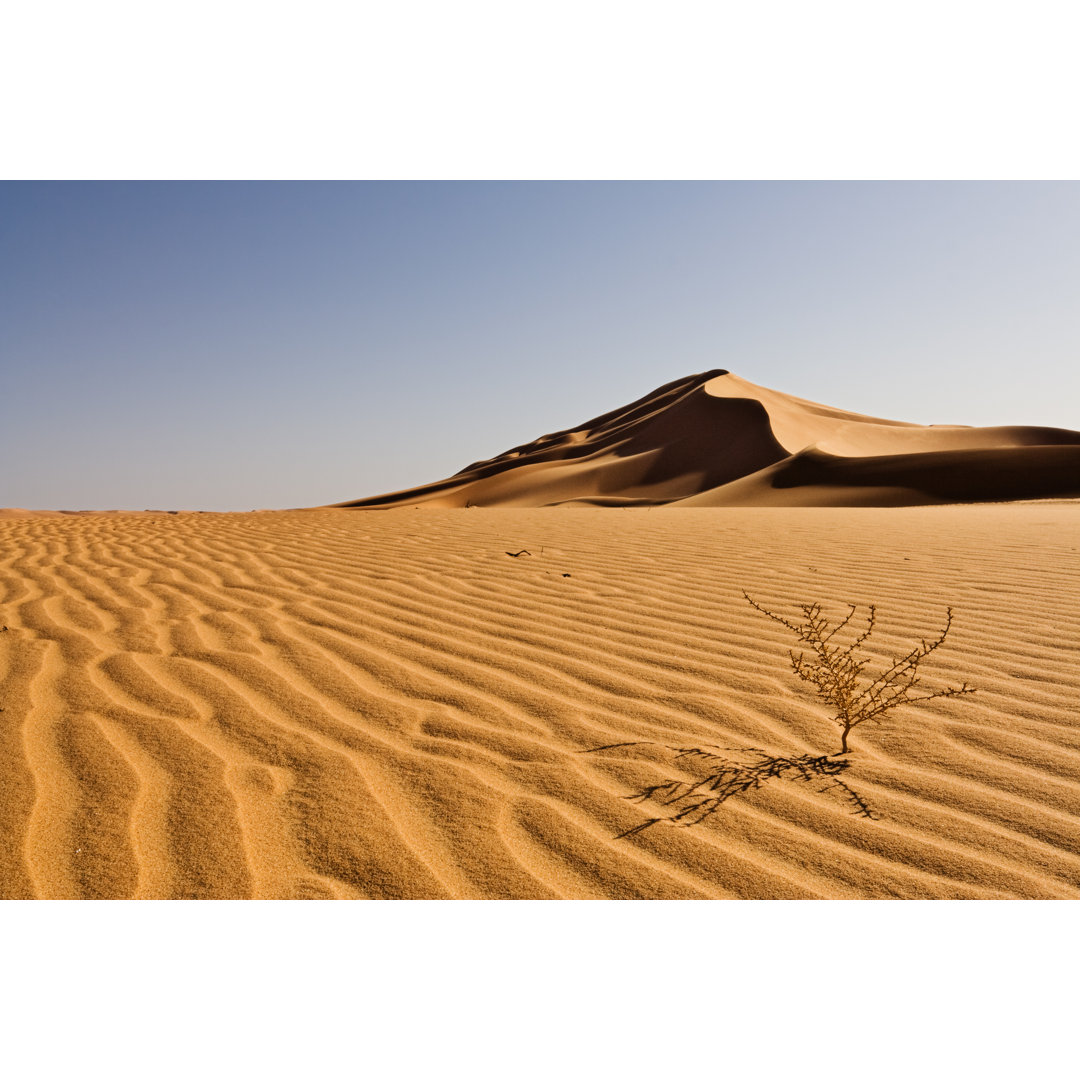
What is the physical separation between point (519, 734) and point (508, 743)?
77 mm

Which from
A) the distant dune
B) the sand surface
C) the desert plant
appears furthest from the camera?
the distant dune

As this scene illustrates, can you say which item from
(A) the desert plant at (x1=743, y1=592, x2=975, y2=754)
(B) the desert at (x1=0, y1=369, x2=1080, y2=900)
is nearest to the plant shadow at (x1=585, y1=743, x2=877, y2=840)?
(B) the desert at (x1=0, y1=369, x2=1080, y2=900)

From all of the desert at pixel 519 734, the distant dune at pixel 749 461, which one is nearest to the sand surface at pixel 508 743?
the desert at pixel 519 734

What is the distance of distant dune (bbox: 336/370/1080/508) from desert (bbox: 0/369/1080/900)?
16670mm

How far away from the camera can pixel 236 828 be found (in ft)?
6.10

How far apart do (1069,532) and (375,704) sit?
298 inches

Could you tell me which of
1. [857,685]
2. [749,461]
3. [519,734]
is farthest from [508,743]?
[749,461]

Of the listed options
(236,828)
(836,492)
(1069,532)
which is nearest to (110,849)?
(236,828)

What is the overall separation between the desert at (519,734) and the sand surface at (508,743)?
0.03 feet

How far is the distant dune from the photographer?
20266 mm

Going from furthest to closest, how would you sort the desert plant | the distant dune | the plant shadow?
the distant dune < the desert plant < the plant shadow

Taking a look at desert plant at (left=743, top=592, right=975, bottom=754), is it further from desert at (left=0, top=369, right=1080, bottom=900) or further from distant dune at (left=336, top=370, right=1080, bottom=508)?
distant dune at (left=336, top=370, right=1080, bottom=508)

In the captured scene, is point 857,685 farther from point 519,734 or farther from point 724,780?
point 519,734

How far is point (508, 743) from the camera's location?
2.36m
